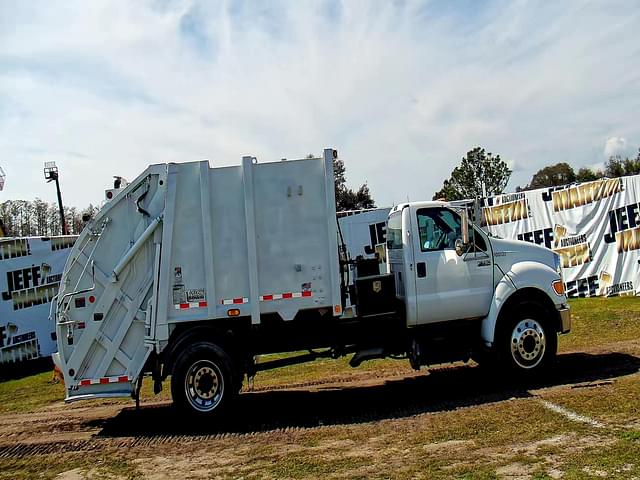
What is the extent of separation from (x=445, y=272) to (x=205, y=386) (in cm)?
366

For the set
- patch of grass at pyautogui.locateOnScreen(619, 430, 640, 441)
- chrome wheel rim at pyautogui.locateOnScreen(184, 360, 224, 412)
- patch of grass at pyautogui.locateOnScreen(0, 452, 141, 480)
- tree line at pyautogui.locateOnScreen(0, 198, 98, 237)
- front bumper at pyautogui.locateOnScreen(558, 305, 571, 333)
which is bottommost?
patch of grass at pyautogui.locateOnScreen(0, 452, 141, 480)

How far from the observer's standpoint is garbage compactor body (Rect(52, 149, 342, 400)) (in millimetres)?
7727

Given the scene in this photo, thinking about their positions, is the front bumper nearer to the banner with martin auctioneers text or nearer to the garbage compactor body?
the garbage compactor body

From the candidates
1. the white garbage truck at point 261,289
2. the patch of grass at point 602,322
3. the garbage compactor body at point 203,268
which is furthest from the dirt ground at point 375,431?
the garbage compactor body at point 203,268

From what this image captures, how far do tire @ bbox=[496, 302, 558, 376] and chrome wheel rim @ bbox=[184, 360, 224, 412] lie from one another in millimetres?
3899

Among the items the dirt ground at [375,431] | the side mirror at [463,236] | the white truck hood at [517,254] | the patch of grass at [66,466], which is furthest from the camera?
the white truck hood at [517,254]

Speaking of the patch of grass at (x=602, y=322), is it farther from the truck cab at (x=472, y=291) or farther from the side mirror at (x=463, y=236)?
the side mirror at (x=463, y=236)

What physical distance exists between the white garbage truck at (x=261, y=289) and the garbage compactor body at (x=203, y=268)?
0.01 m

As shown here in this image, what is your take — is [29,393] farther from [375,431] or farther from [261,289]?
[375,431]

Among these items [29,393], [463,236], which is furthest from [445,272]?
[29,393]

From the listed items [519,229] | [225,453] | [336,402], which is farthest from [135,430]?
[519,229]

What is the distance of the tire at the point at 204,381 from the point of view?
7516mm

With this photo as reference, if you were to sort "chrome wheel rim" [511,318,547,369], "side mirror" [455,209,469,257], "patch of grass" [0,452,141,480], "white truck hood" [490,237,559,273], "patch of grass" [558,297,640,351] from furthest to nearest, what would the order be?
"patch of grass" [558,297,640,351], "white truck hood" [490,237,559,273], "chrome wheel rim" [511,318,547,369], "side mirror" [455,209,469,257], "patch of grass" [0,452,141,480]

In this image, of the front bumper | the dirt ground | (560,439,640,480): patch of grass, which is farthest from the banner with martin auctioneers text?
(560,439,640,480): patch of grass
